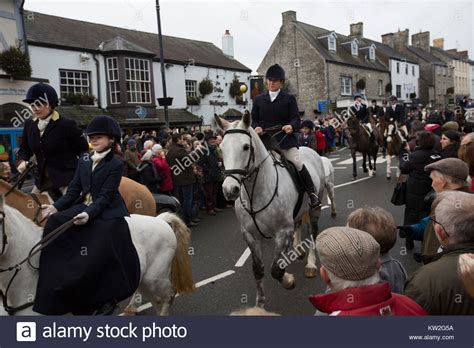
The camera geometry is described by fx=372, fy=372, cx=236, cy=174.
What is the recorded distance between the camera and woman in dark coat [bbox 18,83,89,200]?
4148 millimetres

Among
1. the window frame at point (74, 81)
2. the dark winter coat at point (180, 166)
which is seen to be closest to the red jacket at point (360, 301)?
the dark winter coat at point (180, 166)

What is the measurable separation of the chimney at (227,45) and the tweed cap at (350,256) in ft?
106

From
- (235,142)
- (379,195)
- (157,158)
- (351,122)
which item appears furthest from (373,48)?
(235,142)

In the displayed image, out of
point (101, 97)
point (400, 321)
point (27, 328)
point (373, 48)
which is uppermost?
point (373, 48)

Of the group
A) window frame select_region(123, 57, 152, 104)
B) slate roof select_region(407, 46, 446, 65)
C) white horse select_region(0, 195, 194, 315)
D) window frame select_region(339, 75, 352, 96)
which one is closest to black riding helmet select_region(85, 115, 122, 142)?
white horse select_region(0, 195, 194, 315)

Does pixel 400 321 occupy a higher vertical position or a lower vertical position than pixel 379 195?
higher

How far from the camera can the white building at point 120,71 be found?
744 inches

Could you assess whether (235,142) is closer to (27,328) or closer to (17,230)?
(17,230)

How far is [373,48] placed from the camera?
4097cm

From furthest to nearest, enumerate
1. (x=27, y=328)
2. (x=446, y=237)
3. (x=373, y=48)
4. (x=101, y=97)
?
(x=373, y=48)
(x=101, y=97)
(x=27, y=328)
(x=446, y=237)

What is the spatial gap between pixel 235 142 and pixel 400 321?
2757 mm

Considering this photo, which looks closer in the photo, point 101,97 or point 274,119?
point 274,119

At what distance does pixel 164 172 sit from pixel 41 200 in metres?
5.08

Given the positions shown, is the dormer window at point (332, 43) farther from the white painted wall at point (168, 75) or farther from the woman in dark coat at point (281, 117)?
the woman in dark coat at point (281, 117)
